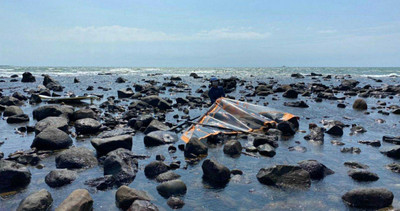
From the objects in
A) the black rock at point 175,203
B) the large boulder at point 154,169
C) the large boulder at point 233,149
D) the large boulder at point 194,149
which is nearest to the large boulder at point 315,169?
the large boulder at point 233,149

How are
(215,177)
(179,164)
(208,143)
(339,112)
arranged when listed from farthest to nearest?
(339,112) < (208,143) < (179,164) < (215,177)

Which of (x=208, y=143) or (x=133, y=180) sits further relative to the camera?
(x=208, y=143)

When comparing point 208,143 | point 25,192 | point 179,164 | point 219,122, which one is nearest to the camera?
point 25,192

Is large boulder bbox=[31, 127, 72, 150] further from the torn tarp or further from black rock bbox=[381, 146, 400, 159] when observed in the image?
black rock bbox=[381, 146, 400, 159]

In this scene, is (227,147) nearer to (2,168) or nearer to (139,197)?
(139,197)

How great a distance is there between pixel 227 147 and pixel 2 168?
7.07 meters

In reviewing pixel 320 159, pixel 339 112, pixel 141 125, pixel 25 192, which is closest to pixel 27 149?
pixel 25 192

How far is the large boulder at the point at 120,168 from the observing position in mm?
8594

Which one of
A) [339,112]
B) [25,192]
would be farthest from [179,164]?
[339,112]

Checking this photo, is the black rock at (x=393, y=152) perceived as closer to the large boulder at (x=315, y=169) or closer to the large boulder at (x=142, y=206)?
the large boulder at (x=315, y=169)

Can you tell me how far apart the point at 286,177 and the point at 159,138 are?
19.5 ft

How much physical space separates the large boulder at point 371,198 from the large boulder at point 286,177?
4.20 ft

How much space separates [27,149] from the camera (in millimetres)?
11516

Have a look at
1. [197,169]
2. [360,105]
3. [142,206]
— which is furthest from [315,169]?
[360,105]
